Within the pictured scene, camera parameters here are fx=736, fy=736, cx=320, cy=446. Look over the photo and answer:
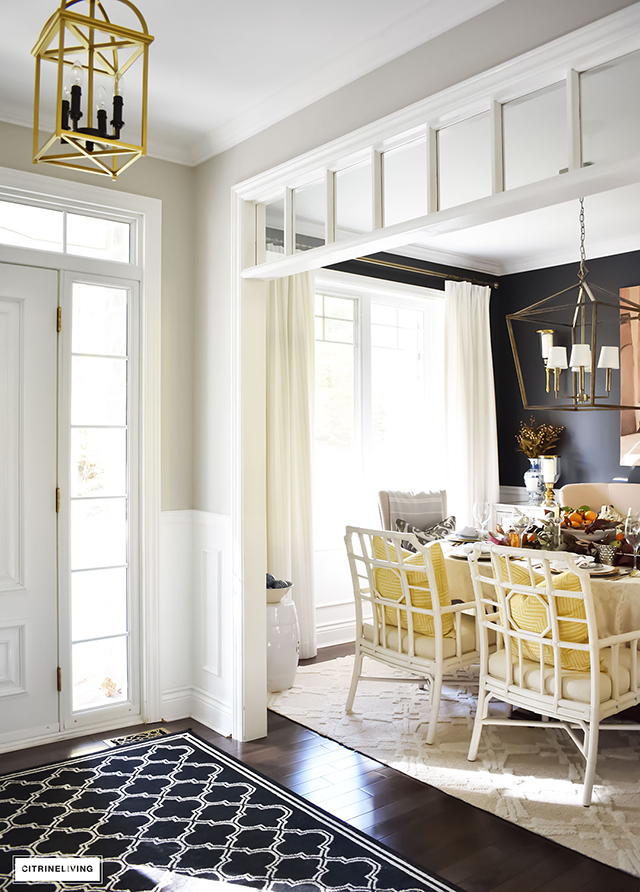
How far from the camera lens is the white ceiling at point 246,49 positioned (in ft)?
8.68

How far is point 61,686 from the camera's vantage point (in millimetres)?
3660

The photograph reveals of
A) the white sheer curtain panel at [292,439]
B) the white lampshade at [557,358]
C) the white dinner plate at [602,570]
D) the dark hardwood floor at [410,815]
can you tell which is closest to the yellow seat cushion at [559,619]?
the white dinner plate at [602,570]

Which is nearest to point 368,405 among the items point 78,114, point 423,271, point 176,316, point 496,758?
point 423,271

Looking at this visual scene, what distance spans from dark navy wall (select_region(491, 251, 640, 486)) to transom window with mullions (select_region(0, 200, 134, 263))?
357 centimetres

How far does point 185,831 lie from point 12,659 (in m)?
1.34

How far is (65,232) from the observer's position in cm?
374

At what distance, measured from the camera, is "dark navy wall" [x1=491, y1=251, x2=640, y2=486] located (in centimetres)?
584

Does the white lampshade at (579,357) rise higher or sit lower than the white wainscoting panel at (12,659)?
higher

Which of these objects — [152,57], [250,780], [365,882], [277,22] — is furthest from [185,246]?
[365,882]

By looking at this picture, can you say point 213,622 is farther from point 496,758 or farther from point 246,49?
point 246,49

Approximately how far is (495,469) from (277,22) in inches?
173

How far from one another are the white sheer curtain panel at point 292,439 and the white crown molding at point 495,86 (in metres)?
1.62

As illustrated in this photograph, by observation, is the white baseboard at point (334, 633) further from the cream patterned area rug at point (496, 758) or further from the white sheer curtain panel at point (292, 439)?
the cream patterned area rug at point (496, 758)

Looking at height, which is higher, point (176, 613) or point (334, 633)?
point (176, 613)
